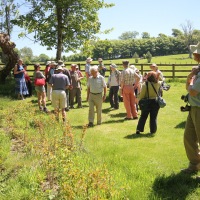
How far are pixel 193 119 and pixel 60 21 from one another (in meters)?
16.7

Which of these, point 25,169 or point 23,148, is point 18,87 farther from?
point 25,169

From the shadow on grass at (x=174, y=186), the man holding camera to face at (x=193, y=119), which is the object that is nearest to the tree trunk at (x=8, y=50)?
the man holding camera to face at (x=193, y=119)

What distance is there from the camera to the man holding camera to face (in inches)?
183

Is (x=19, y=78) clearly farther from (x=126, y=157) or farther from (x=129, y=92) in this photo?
(x=126, y=157)

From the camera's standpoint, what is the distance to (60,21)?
65.8ft

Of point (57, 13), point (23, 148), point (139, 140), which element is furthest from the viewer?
point (57, 13)

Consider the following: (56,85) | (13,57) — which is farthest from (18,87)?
(56,85)

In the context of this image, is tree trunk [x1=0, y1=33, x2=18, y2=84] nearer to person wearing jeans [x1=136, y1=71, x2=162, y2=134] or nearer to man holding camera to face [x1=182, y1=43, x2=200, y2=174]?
person wearing jeans [x1=136, y1=71, x2=162, y2=134]

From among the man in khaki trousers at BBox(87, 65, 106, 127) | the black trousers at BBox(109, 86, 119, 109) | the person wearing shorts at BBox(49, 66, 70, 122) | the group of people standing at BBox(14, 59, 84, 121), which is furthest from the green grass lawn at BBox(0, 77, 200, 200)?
the black trousers at BBox(109, 86, 119, 109)

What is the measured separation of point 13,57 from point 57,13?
4.36m

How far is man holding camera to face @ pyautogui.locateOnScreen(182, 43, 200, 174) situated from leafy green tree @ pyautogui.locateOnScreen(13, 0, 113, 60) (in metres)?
15.7

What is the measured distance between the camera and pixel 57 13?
65.0 feet

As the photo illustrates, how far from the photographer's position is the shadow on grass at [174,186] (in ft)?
14.8

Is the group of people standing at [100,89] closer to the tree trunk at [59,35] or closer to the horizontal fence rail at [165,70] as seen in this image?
the tree trunk at [59,35]
